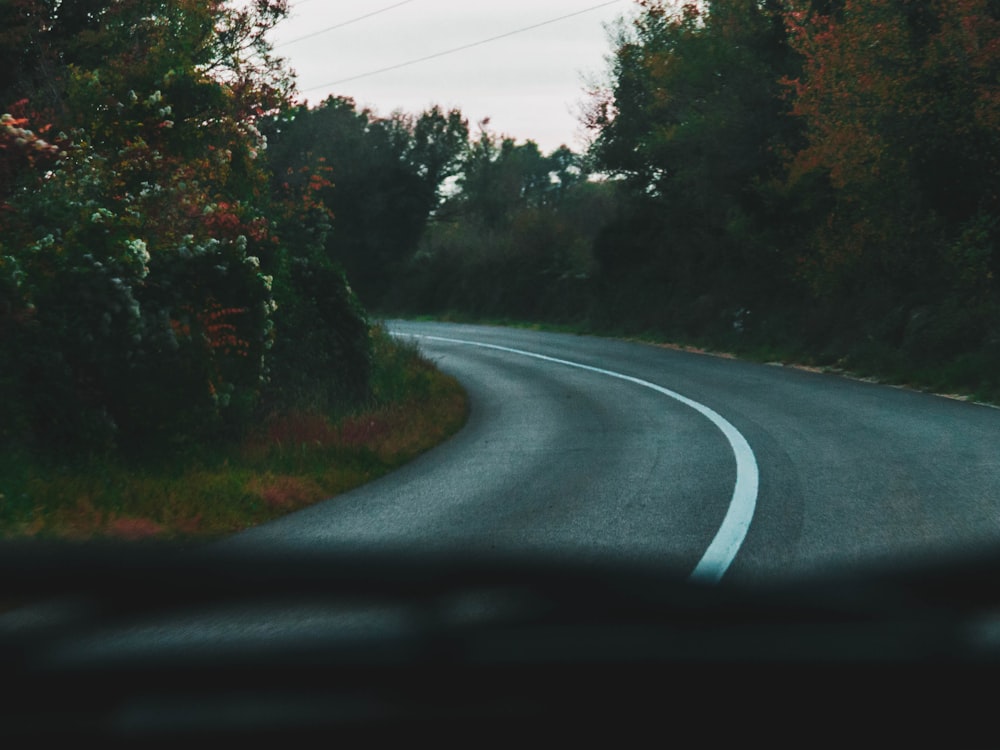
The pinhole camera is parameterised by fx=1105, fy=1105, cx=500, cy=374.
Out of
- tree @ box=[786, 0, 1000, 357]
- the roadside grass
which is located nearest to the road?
the roadside grass

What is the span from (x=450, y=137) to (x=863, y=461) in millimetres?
48863

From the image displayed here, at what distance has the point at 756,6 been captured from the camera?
30.2 metres

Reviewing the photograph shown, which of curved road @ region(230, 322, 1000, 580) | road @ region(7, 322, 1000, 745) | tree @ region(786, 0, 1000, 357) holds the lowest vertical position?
curved road @ region(230, 322, 1000, 580)

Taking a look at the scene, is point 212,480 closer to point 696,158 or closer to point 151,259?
point 151,259

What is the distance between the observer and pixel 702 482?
1004 cm

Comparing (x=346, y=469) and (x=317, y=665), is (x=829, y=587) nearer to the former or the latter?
(x=317, y=665)

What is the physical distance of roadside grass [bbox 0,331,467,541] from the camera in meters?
7.95

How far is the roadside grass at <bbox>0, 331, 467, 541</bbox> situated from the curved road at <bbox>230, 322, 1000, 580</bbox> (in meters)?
0.37

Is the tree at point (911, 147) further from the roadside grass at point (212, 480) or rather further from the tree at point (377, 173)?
the tree at point (377, 173)

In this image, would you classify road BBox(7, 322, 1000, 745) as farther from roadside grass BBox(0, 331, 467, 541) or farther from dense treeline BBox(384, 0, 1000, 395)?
dense treeline BBox(384, 0, 1000, 395)

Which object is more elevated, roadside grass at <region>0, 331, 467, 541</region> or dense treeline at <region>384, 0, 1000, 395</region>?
dense treeline at <region>384, 0, 1000, 395</region>

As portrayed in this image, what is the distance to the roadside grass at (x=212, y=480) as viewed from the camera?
26.1 ft

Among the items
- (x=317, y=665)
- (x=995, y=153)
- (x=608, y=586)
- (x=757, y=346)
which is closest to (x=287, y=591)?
(x=317, y=665)

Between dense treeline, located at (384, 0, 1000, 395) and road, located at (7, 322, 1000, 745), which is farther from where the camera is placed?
dense treeline, located at (384, 0, 1000, 395)
